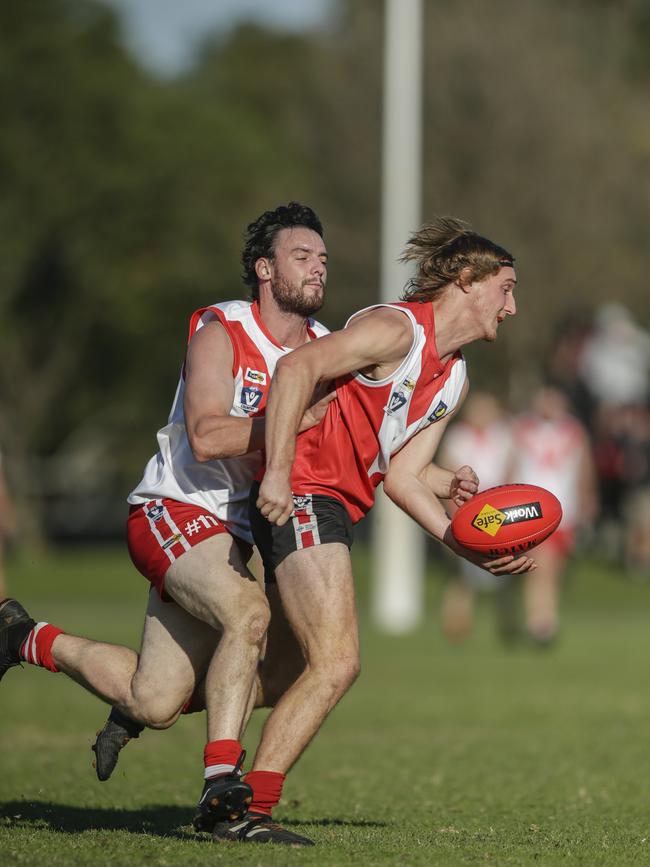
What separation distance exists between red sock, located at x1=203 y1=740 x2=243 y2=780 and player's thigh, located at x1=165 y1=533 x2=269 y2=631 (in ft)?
1.53

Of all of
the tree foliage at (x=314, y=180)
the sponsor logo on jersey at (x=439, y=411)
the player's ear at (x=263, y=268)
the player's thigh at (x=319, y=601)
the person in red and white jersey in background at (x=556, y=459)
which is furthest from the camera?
the tree foliage at (x=314, y=180)

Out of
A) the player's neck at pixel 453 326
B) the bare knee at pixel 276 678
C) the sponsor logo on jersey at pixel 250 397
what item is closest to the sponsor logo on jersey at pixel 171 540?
the sponsor logo on jersey at pixel 250 397

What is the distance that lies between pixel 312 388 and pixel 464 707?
6.56 metres

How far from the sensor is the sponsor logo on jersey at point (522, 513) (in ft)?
21.6

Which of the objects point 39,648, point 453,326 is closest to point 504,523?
point 453,326

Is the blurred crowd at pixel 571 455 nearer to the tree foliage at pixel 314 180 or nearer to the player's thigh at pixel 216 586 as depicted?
the tree foliage at pixel 314 180

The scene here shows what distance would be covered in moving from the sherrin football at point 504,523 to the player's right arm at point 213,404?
3.20ft

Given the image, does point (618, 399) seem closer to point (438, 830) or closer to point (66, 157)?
point (66, 157)

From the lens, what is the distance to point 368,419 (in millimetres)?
6527

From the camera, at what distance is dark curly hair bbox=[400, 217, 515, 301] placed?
6.55 metres

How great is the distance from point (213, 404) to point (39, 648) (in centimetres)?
148

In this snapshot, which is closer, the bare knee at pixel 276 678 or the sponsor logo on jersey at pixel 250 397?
the sponsor logo on jersey at pixel 250 397

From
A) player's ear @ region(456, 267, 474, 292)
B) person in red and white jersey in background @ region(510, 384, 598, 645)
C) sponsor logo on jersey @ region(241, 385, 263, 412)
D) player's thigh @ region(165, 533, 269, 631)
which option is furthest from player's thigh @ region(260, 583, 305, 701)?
person in red and white jersey in background @ region(510, 384, 598, 645)

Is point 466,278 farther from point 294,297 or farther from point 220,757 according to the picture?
point 220,757
